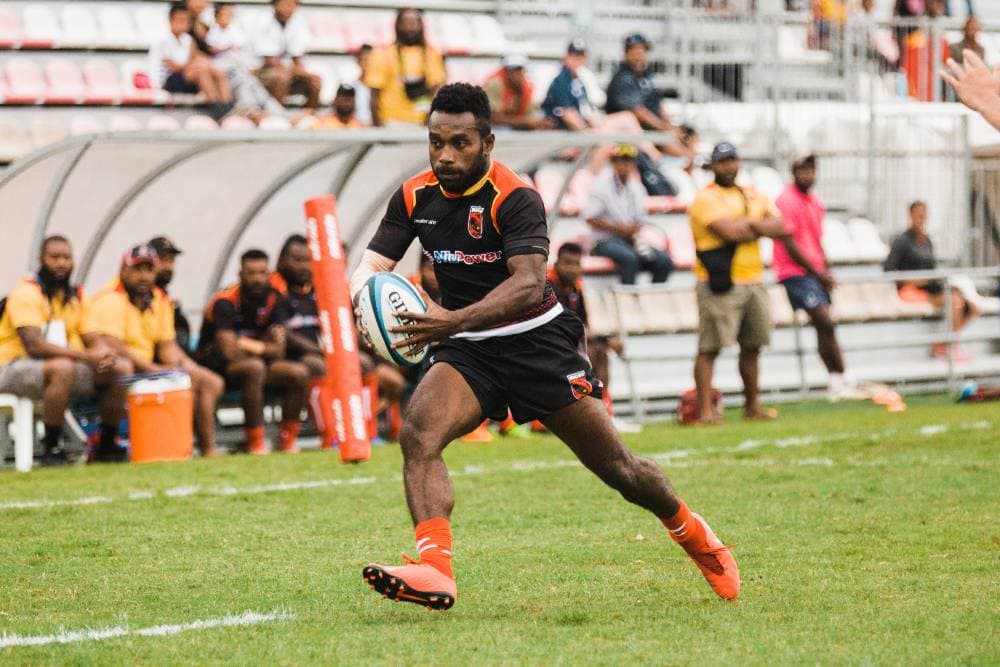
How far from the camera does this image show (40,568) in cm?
754

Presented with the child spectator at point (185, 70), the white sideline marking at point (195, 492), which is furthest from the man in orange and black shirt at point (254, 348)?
the child spectator at point (185, 70)

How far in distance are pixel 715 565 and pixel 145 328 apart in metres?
7.67

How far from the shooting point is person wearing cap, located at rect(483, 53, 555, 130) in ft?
59.8

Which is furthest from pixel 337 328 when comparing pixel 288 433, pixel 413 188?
pixel 413 188

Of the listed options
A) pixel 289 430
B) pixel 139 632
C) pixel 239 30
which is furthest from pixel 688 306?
pixel 139 632

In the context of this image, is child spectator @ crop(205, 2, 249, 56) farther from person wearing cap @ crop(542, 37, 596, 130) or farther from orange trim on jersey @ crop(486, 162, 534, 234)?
orange trim on jersey @ crop(486, 162, 534, 234)

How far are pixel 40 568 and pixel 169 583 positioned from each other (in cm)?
82

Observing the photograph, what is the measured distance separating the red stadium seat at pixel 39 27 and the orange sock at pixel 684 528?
13.9 meters

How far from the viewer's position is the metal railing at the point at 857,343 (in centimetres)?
1644

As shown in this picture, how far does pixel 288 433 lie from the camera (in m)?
14.2

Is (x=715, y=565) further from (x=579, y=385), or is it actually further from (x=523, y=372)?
(x=523, y=372)

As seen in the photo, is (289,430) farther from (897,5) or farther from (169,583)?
(897,5)

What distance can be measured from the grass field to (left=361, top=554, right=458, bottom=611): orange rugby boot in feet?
0.37

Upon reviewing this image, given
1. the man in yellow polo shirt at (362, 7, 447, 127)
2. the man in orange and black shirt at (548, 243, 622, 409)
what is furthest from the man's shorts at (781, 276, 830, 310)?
the man in yellow polo shirt at (362, 7, 447, 127)
